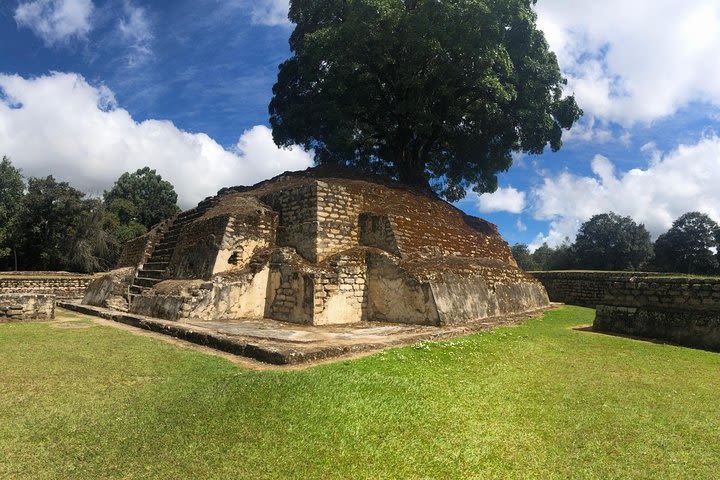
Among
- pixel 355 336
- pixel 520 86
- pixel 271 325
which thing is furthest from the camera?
pixel 520 86

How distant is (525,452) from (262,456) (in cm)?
191

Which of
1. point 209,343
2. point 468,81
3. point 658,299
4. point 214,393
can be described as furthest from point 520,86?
point 214,393

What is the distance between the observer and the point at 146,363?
4.99m

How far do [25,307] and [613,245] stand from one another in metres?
45.8

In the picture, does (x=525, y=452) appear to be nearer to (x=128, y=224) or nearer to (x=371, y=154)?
(x=371, y=154)

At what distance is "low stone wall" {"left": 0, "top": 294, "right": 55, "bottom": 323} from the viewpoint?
8273 mm

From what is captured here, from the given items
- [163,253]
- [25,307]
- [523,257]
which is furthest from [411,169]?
[523,257]

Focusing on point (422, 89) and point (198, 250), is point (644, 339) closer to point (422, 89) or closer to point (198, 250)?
point (198, 250)

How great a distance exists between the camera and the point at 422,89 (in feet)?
53.9

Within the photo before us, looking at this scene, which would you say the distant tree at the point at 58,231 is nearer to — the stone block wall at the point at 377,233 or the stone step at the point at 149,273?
the stone step at the point at 149,273

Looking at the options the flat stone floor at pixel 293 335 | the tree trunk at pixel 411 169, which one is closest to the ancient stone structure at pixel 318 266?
the flat stone floor at pixel 293 335

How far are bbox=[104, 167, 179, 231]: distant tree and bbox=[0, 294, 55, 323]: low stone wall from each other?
111 feet

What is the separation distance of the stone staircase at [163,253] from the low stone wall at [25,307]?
243cm

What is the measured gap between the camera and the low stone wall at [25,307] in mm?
8273
